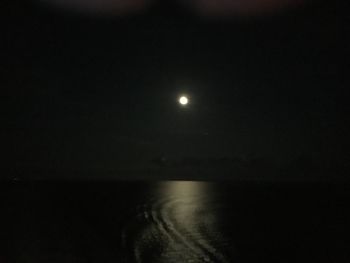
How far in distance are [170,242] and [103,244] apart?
6265mm

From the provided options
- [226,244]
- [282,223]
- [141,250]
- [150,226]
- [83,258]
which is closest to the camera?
[83,258]

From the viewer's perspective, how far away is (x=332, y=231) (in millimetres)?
50875

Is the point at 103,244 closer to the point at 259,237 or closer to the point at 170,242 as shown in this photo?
the point at 170,242

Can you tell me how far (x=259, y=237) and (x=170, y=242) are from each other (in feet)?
33.7

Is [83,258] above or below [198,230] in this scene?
below

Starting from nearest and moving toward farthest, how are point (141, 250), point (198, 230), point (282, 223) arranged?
1. point (141, 250)
2. point (198, 230)
3. point (282, 223)

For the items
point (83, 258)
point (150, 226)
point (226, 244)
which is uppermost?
point (150, 226)

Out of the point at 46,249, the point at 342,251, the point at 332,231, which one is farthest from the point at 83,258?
the point at 332,231

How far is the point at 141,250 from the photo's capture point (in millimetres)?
Answer: 33938

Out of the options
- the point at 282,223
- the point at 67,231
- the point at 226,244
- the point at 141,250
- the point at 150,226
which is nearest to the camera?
the point at 141,250

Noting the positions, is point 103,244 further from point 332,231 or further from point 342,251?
point 332,231

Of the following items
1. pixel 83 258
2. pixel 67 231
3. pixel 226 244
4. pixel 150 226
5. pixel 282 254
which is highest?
pixel 150 226

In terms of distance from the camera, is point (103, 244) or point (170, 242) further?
point (170, 242)

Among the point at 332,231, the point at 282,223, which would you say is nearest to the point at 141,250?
the point at 332,231
